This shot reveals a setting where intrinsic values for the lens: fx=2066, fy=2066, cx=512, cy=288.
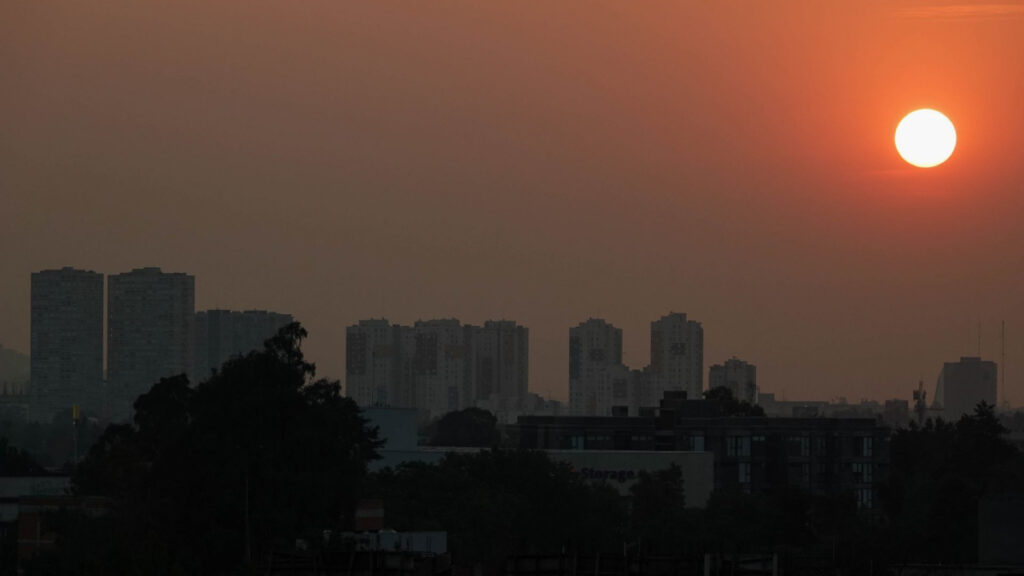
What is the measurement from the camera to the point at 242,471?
58375 millimetres

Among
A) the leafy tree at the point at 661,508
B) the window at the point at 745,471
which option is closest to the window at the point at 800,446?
the window at the point at 745,471

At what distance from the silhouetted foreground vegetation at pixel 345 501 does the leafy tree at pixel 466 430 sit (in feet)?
251

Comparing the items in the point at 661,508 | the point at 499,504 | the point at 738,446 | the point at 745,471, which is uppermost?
the point at 738,446

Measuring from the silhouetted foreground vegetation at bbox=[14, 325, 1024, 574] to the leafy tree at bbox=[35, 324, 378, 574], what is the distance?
54 millimetres

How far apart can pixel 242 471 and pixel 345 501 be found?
3260mm

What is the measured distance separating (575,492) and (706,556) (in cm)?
5049

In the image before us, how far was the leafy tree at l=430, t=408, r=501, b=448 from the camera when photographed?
6683 inches

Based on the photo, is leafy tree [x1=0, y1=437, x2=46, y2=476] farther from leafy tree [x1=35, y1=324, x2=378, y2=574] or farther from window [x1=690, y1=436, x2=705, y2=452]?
window [x1=690, y1=436, x2=705, y2=452]

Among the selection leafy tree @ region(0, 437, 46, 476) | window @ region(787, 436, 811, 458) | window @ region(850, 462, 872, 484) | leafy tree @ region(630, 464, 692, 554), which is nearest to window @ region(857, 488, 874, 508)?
window @ region(850, 462, 872, 484)

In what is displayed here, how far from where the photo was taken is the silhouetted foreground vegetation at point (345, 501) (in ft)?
181

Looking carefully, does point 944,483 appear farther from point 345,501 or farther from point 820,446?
point 820,446

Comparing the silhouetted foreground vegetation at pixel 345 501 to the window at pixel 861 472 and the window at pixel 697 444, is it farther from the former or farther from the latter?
the window at pixel 697 444

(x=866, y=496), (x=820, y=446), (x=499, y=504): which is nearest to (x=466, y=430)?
(x=820, y=446)

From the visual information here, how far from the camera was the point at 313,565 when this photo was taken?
A: 32.3 meters
